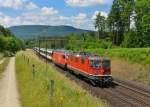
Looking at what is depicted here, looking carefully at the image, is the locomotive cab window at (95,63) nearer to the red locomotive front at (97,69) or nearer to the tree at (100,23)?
the red locomotive front at (97,69)

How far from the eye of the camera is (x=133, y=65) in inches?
1999

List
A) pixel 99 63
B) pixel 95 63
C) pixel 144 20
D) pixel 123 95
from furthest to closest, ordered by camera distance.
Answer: pixel 144 20, pixel 95 63, pixel 99 63, pixel 123 95

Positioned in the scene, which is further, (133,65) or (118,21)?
(118,21)

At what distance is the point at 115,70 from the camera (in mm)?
54688

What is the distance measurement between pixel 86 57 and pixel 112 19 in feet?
312

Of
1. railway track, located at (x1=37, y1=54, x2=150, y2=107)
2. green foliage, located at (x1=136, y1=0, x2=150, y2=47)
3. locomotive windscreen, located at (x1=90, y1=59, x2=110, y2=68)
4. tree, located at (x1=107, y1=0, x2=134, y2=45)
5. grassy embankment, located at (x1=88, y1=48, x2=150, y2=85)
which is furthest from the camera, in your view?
tree, located at (x1=107, y1=0, x2=134, y2=45)

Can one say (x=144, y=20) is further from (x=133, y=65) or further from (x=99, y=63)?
(x=99, y=63)

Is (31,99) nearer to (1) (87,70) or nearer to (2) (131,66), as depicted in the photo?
(1) (87,70)

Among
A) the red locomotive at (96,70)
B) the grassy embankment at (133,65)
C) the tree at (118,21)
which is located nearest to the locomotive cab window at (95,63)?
the red locomotive at (96,70)

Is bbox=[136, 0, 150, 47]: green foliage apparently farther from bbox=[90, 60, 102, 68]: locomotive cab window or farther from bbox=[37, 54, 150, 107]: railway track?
bbox=[37, 54, 150, 107]: railway track

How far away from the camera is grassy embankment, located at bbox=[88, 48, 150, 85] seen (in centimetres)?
4656

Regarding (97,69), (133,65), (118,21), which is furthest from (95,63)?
(118,21)

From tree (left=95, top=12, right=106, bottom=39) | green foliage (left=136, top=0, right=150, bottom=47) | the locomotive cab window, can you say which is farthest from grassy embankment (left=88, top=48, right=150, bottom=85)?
tree (left=95, top=12, right=106, bottom=39)

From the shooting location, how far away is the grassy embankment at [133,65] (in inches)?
1833
